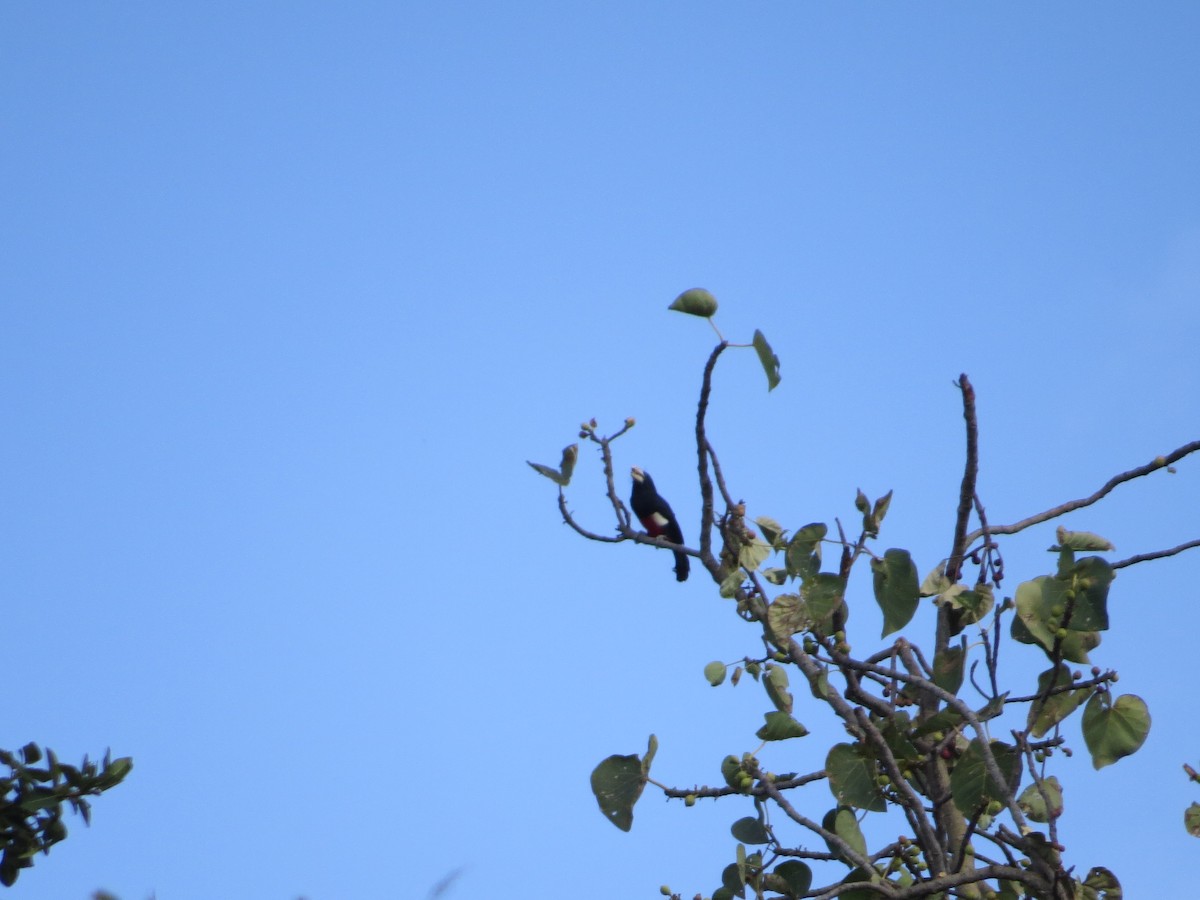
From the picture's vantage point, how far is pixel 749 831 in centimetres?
329

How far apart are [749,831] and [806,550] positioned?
783mm

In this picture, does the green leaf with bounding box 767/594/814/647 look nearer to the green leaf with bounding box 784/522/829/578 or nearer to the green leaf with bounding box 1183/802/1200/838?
Answer: the green leaf with bounding box 784/522/829/578

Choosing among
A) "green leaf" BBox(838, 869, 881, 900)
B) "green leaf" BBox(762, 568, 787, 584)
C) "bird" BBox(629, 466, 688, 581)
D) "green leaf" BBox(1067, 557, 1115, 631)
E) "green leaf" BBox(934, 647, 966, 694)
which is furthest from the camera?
"bird" BBox(629, 466, 688, 581)

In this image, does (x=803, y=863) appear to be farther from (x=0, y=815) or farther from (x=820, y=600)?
(x=0, y=815)

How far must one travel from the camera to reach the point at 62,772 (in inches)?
133

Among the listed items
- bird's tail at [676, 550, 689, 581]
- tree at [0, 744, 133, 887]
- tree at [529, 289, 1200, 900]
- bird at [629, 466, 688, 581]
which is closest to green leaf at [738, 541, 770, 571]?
tree at [529, 289, 1200, 900]

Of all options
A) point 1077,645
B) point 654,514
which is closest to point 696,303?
point 1077,645

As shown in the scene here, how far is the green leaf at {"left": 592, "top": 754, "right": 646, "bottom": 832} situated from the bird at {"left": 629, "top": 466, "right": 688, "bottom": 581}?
4.18 meters

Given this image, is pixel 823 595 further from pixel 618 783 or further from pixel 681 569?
pixel 681 569

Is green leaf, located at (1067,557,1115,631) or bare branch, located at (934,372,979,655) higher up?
bare branch, located at (934,372,979,655)

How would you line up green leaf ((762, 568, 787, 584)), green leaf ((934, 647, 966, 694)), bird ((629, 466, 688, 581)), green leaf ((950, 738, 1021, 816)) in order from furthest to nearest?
bird ((629, 466, 688, 581))
green leaf ((762, 568, 787, 584))
green leaf ((934, 647, 966, 694))
green leaf ((950, 738, 1021, 816))

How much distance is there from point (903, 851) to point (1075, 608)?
0.84 metres

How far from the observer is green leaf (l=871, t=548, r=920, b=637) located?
121 inches

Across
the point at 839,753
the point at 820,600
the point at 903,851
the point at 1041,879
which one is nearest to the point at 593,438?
the point at 820,600
